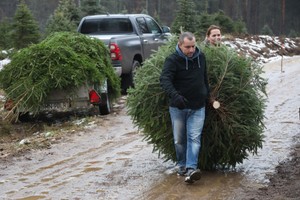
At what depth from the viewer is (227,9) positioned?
51875mm

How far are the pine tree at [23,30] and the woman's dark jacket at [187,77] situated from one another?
603 inches

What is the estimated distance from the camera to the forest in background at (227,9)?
51.9 meters

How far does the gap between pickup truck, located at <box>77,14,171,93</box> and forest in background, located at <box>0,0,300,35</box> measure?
111ft

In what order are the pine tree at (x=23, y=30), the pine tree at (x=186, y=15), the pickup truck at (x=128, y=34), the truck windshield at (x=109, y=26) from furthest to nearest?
the pine tree at (x=186, y=15) → the pine tree at (x=23, y=30) → the truck windshield at (x=109, y=26) → the pickup truck at (x=128, y=34)

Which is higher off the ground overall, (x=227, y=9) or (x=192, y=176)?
(x=227, y=9)

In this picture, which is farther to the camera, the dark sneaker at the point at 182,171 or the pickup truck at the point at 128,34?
the pickup truck at the point at 128,34

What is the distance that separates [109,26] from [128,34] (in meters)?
0.72

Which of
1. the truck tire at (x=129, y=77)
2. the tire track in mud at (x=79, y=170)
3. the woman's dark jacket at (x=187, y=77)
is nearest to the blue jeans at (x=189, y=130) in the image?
the woman's dark jacket at (x=187, y=77)

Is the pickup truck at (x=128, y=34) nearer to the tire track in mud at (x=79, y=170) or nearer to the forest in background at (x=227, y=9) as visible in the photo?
the tire track in mud at (x=79, y=170)

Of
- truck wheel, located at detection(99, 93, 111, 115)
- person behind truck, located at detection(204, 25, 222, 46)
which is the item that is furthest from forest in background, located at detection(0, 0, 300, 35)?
person behind truck, located at detection(204, 25, 222, 46)

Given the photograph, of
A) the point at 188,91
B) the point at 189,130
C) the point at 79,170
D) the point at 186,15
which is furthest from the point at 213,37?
the point at 186,15

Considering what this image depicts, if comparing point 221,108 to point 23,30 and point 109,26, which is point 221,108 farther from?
point 23,30

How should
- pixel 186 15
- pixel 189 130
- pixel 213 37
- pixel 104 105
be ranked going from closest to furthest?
1. pixel 189 130
2. pixel 213 37
3. pixel 104 105
4. pixel 186 15

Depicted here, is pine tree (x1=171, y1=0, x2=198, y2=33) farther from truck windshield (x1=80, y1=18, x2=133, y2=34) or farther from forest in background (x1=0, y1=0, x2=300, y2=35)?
forest in background (x1=0, y1=0, x2=300, y2=35)
